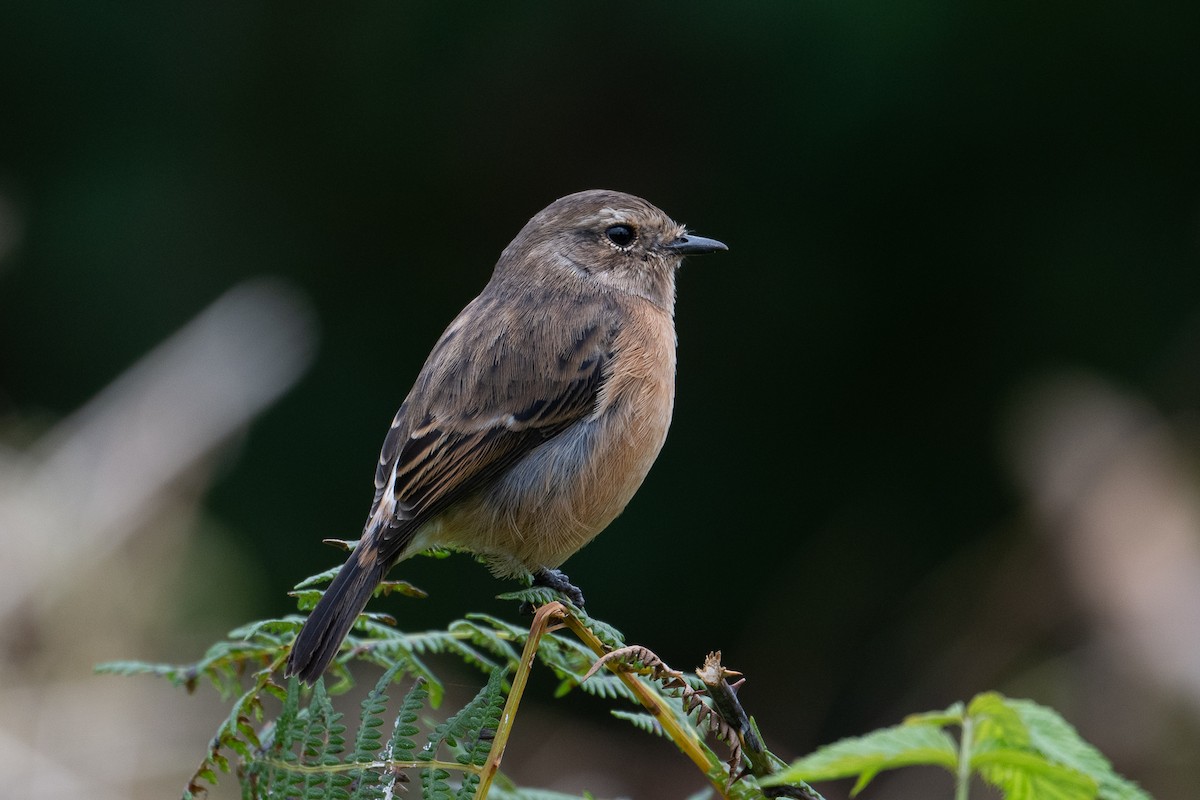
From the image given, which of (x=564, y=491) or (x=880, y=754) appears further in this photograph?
(x=564, y=491)

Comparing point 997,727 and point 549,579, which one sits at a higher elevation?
point 997,727

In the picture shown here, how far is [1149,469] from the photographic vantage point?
704 centimetres

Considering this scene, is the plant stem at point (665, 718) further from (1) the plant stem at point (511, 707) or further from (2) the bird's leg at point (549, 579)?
(2) the bird's leg at point (549, 579)

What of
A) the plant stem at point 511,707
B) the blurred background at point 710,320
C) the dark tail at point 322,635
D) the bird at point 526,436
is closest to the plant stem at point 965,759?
the plant stem at point 511,707

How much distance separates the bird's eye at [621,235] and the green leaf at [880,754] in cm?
320

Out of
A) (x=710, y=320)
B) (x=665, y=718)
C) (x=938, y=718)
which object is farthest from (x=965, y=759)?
(x=710, y=320)

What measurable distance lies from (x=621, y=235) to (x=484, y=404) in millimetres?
1047

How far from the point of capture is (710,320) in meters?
7.94

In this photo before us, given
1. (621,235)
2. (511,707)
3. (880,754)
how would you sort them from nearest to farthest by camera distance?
(880,754)
(511,707)
(621,235)

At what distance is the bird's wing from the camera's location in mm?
3350

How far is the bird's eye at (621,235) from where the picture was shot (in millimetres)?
Result: 4293

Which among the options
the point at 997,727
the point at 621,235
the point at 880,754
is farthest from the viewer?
the point at 621,235

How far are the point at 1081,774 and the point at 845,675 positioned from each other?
669 cm

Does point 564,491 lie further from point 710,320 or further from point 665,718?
point 710,320
